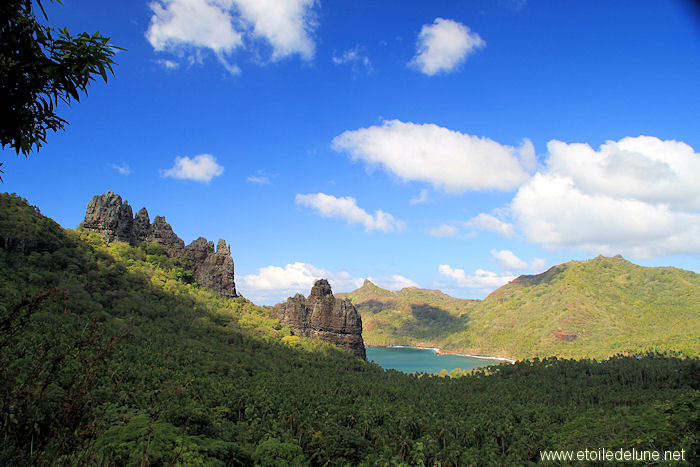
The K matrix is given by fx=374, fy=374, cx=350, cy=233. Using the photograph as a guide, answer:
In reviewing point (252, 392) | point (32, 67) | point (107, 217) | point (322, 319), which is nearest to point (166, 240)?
point (107, 217)

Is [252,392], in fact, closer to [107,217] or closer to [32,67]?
[32,67]

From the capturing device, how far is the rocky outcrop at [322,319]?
103312mm

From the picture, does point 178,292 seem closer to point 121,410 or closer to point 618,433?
point 121,410

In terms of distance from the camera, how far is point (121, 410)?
2886 centimetres

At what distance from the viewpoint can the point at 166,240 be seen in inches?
3979

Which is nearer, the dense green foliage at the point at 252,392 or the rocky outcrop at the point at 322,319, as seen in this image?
the dense green foliage at the point at 252,392

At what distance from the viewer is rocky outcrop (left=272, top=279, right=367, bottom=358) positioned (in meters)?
103

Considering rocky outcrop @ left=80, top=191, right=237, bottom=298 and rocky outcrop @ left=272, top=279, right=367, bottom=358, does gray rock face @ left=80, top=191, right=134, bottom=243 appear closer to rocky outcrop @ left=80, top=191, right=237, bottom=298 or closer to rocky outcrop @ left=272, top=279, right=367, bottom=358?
rocky outcrop @ left=80, top=191, right=237, bottom=298

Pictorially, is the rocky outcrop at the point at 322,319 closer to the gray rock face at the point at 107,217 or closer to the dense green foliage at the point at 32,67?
the gray rock face at the point at 107,217

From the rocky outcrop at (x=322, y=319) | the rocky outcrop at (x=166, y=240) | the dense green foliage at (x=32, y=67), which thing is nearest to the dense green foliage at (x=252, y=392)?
the dense green foliage at (x=32, y=67)

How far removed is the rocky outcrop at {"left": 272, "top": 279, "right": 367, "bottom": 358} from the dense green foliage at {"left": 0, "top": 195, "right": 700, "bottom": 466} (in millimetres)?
12232

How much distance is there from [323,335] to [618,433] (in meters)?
73.2

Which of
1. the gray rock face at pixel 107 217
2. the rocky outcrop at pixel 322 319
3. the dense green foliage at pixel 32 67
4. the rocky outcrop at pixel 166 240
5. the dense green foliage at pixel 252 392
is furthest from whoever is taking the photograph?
the rocky outcrop at pixel 322 319

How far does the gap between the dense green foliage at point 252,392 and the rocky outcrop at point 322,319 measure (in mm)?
12232
